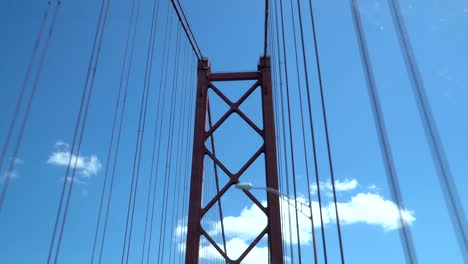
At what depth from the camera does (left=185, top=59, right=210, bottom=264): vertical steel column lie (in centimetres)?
900

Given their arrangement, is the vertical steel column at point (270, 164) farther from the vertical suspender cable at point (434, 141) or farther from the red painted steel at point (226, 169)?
the vertical suspender cable at point (434, 141)

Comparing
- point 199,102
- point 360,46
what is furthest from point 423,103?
point 199,102

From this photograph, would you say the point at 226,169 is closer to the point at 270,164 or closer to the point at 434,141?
the point at 270,164

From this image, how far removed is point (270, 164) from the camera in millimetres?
9680

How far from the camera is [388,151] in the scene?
1.89m

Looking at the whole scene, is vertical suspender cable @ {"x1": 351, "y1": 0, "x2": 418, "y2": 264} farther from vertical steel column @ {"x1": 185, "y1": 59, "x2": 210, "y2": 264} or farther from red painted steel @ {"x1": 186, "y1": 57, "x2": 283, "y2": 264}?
vertical steel column @ {"x1": 185, "y1": 59, "x2": 210, "y2": 264}

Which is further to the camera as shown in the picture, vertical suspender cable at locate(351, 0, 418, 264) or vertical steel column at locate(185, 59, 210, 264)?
vertical steel column at locate(185, 59, 210, 264)

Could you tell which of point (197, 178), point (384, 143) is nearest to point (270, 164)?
point (197, 178)

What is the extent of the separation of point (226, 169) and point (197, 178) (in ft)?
5.48

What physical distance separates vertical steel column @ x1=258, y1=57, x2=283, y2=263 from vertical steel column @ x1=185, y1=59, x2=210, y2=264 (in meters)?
1.49

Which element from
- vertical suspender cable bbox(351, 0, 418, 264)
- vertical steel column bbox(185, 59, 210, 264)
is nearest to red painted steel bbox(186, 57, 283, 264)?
vertical steel column bbox(185, 59, 210, 264)

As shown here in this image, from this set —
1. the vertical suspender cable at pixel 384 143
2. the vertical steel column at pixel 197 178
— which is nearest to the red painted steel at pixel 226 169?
the vertical steel column at pixel 197 178

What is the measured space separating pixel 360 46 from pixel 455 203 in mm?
1161

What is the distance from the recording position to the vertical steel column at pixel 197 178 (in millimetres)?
8996
